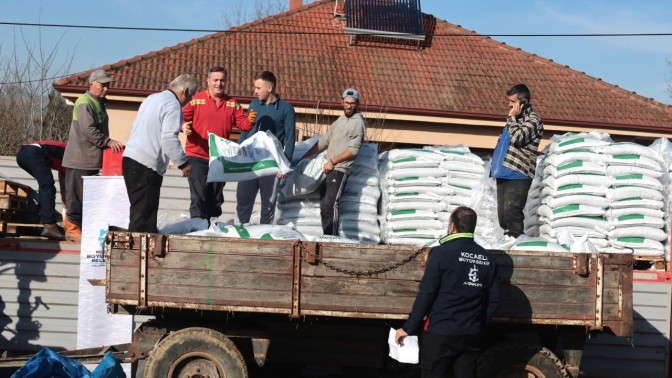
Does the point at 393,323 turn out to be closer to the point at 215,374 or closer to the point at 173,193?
the point at 215,374

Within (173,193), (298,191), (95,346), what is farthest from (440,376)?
(173,193)

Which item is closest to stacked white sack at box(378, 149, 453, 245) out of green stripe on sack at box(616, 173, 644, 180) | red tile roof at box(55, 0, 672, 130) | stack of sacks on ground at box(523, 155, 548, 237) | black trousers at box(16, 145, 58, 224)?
stack of sacks on ground at box(523, 155, 548, 237)

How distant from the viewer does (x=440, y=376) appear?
6.37 m

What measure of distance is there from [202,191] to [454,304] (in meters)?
3.11

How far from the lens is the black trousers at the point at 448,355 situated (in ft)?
20.8

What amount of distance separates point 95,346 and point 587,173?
4675 millimetres

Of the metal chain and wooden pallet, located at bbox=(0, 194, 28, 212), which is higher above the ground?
wooden pallet, located at bbox=(0, 194, 28, 212)

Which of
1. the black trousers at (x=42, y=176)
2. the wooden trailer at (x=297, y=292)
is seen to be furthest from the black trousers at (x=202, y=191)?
the wooden trailer at (x=297, y=292)

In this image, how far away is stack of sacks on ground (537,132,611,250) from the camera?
27.7 feet

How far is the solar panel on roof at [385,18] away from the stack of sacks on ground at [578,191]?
15607 millimetres

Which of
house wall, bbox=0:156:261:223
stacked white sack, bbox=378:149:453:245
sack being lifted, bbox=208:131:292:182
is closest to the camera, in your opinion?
sack being lifted, bbox=208:131:292:182

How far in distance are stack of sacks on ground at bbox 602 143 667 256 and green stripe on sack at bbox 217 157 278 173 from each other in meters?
3.04

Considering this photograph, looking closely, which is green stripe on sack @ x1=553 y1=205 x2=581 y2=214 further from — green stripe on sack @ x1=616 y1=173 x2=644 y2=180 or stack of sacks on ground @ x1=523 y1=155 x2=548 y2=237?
green stripe on sack @ x1=616 y1=173 x2=644 y2=180

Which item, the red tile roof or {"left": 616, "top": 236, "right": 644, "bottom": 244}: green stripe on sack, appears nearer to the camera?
Answer: {"left": 616, "top": 236, "right": 644, "bottom": 244}: green stripe on sack
